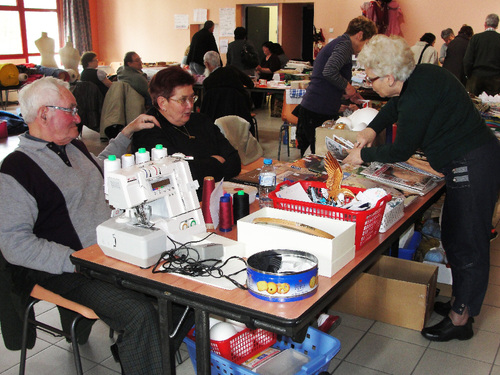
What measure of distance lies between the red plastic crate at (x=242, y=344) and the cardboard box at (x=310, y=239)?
38cm

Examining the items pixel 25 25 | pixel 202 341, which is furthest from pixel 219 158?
pixel 25 25

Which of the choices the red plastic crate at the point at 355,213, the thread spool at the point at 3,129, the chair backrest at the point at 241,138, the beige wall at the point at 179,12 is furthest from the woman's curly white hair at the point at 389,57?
the beige wall at the point at 179,12

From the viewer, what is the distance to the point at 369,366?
2336 mm

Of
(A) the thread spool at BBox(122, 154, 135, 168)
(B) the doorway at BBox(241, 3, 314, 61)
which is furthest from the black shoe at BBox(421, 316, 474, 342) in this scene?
(B) the doorway at BBox(241, 3, 314, 61)

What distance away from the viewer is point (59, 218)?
202 cm

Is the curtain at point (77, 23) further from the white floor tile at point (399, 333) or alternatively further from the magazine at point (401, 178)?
the white floor tile at point (399, 333)

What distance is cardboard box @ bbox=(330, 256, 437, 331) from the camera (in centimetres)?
258

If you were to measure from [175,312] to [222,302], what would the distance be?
71cm

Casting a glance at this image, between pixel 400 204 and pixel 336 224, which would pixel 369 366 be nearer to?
pixel 400 204

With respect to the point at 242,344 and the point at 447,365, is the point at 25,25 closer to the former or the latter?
the point at 242,344

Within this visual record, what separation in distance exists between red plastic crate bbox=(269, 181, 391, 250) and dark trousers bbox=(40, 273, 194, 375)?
1.80 feet

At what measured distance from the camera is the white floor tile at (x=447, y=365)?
2295mm

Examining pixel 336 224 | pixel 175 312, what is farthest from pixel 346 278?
pixel 175 312

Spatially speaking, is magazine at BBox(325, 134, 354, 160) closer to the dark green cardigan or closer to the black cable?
the dark green cardigan
